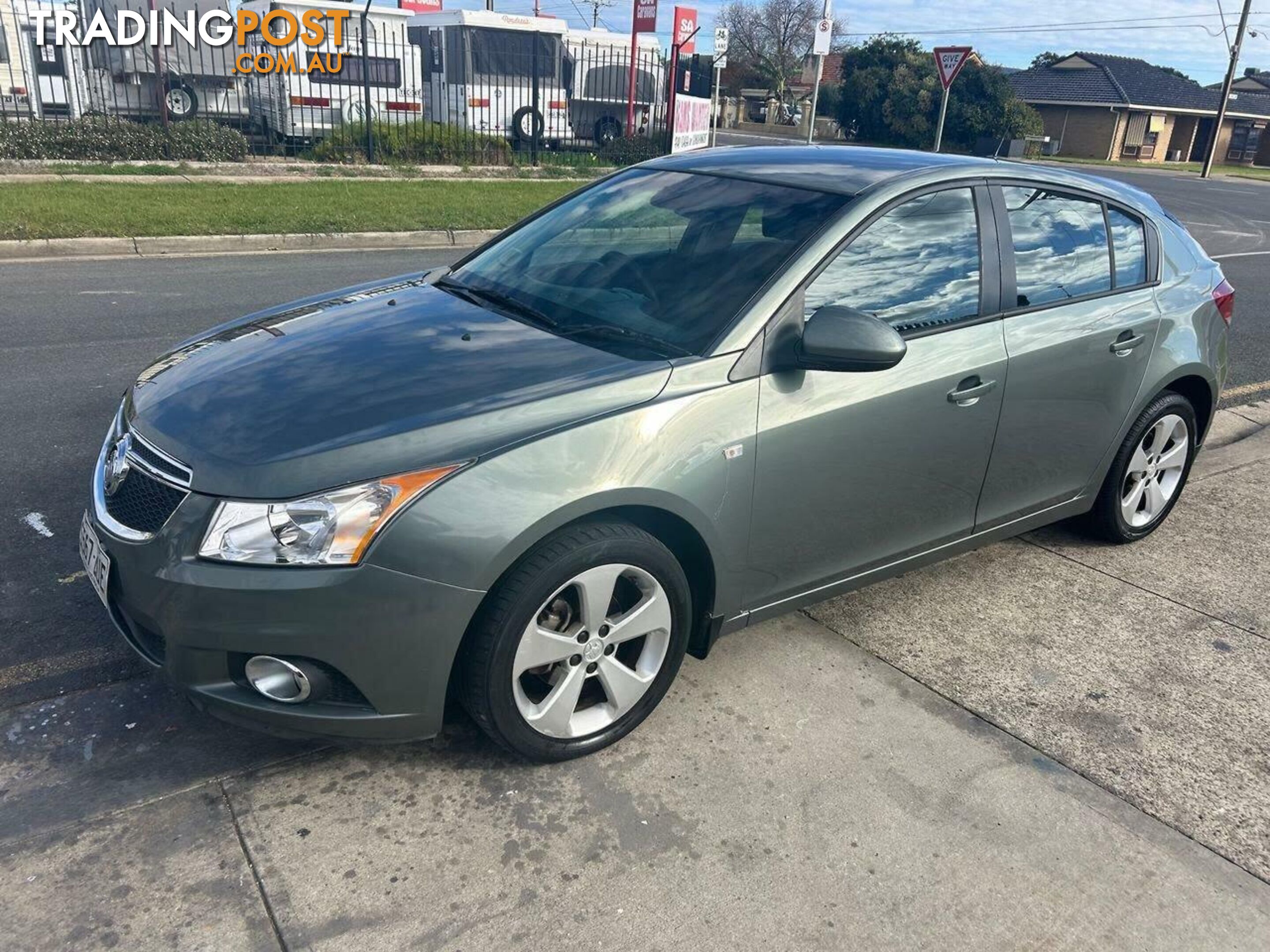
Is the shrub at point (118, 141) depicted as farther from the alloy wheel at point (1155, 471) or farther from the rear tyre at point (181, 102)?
the alloy wheel at point (1155, 471)

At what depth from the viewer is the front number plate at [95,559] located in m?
2.77

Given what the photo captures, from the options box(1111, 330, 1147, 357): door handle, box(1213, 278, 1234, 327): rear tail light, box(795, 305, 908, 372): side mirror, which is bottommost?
box(1111, 330, 1147, 357): door handle

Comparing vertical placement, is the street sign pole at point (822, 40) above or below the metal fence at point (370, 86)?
above

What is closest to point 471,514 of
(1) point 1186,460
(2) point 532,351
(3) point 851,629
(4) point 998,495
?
(2) point 532,351

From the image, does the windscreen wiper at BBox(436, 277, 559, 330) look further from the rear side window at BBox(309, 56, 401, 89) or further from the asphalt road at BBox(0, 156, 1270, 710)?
the rear side window at BBox(309, 56, 401, 89)

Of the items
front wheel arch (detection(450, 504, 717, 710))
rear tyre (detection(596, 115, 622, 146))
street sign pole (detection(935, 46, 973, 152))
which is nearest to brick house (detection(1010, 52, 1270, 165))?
rear tyre (detection(596, 115, 622, 146))

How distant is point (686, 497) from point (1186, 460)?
119 inches

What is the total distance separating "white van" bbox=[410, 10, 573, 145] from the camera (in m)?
21.2

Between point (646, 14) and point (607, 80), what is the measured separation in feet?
6.58

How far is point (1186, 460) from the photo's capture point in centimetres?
476

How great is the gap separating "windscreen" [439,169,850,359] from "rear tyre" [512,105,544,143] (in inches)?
700

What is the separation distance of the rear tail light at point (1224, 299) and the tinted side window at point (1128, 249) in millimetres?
535

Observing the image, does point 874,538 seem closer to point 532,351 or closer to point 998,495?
point 998,495

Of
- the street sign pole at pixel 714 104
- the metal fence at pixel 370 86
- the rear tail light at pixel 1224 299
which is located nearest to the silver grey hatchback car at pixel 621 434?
the rear tail light at pixel 1224 299
